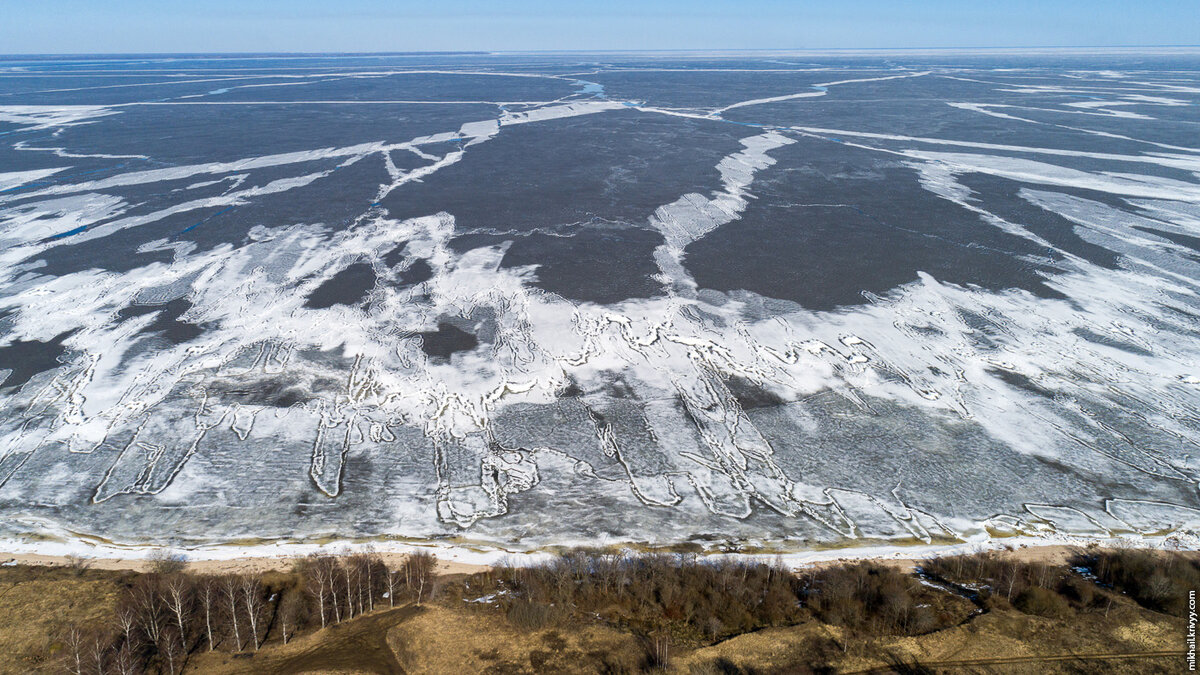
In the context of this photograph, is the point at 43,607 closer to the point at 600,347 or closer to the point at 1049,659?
the point at 600,347

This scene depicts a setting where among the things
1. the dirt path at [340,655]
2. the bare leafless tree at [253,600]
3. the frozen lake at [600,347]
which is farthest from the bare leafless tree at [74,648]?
the frozen lake at [600,347]

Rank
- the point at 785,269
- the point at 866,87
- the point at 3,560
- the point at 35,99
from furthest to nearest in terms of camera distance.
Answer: the point at 866,87
the point at 35,99
the point at 785,269
the point at 3,560

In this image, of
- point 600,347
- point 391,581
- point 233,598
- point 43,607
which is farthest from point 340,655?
point 600,347

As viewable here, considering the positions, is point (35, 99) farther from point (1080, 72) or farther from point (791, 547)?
point (1080, 72)

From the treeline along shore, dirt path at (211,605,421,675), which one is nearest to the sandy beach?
the treeline along shore

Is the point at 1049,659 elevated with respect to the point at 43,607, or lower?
lower

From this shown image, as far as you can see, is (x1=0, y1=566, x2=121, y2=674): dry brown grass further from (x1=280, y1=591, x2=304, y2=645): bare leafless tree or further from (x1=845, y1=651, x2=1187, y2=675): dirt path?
(x1=845, y1=651, x2=1187, y2=675): dirt path

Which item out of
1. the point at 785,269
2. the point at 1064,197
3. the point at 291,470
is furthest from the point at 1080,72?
the point at 291,470

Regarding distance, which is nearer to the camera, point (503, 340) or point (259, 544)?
point (259, 544)
